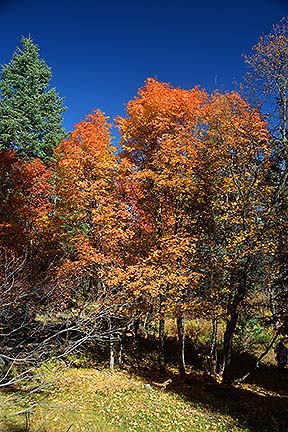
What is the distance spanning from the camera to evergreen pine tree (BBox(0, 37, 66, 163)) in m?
25.8

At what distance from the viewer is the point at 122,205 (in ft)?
49.8

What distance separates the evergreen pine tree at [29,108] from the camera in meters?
25.8

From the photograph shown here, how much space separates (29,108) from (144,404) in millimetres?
23458

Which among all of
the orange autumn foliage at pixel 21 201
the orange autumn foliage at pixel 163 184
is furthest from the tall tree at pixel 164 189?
the orange autumn foliage at pixel 21 201

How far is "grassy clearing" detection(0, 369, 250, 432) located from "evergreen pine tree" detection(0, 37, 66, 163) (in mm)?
17235

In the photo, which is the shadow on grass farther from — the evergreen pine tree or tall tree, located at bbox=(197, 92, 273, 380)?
the evergreen pine tree

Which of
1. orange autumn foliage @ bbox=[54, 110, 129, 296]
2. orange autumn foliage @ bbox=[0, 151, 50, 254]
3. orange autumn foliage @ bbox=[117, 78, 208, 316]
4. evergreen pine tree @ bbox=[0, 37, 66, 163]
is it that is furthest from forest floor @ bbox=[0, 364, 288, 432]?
evergreen pine tree @ bbox=[0, 37, 66, 163]

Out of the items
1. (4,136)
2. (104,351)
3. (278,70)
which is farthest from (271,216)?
(4,136)

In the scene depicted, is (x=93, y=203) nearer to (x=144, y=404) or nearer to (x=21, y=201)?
(x=21, y=201)

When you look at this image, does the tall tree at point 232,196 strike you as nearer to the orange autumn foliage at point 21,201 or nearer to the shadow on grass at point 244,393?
the shadow on grass at point 244,393

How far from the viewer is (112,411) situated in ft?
36.5

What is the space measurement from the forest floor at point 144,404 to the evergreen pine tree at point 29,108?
1690cm

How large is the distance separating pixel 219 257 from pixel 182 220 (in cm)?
270

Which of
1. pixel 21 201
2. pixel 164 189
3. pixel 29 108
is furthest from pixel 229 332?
pixel 29 108
